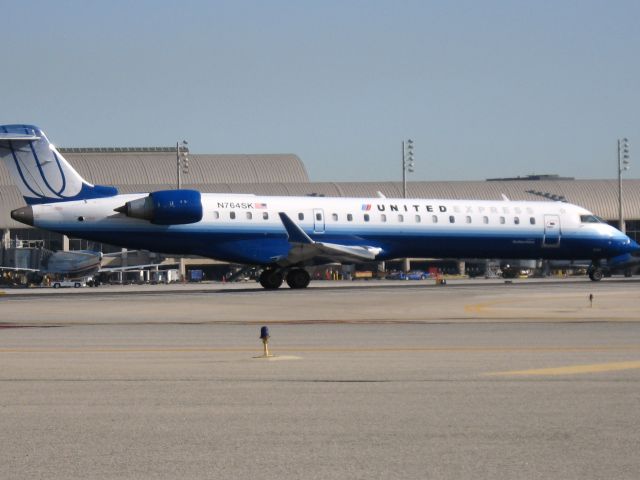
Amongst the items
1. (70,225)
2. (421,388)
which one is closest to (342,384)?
(421,388)

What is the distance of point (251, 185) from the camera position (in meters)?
93.2

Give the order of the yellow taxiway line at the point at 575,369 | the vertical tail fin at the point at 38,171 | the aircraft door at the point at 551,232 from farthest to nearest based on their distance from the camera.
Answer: the aircraft door at the point at 551,232 → the vertical tail fin at the point at 38,171 → the yellow taxiway line at the point at 575,369

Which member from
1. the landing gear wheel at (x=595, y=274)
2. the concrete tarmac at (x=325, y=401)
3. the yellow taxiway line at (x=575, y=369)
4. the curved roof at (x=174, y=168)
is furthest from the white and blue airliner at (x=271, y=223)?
the curved roof at (x=174, y=168)

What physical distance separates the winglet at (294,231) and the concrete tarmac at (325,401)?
18164 millimetres

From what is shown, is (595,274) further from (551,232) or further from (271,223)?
(271,223)

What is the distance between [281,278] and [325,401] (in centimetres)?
3308

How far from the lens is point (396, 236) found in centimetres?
4584

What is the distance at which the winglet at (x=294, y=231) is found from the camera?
1677 inches

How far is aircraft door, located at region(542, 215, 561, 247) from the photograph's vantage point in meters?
48.5

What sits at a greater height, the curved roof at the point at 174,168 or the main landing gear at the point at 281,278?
the curved roof at the point at 174,168

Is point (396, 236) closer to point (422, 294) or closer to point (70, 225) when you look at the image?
point (422, 294)

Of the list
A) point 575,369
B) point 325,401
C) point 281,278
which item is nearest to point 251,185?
point 281,278

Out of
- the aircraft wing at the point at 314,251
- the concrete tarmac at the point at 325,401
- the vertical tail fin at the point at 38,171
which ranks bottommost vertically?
the concrete tarmac at the point at 325,401

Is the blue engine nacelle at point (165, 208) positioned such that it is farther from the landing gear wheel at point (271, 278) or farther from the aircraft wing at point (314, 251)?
the landing gear wheel at point (271, 278)
